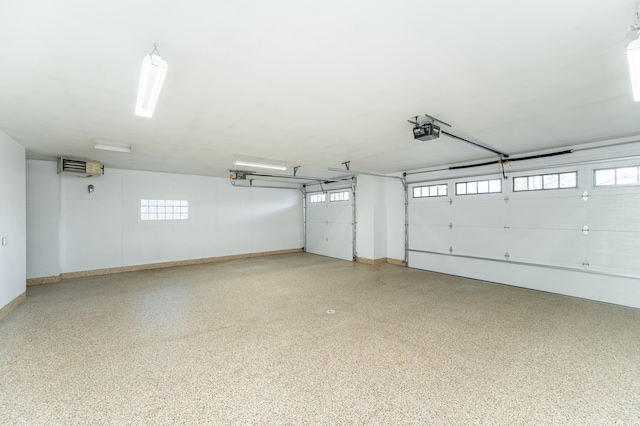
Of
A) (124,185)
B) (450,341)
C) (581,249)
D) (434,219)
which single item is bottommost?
(450,341)

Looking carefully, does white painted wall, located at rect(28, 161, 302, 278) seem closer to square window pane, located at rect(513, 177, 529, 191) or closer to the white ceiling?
the white ceiling

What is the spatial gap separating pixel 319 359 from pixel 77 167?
6030 millimetres

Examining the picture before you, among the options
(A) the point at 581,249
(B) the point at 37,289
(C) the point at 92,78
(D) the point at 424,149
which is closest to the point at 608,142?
(A) the point at 581,249

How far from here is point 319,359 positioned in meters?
2.63

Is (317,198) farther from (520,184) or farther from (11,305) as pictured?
(11,305)

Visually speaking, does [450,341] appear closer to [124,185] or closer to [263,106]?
[263,106]

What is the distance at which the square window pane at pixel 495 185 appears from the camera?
5436 millimetres

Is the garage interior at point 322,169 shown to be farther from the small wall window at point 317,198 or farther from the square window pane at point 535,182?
the small wall window at point 317,198

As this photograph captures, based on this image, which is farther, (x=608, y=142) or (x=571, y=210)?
(x=571, y=210)

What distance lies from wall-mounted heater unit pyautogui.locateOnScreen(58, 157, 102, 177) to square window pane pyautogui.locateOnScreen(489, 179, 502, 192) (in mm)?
8143

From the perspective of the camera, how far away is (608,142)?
13.8ft

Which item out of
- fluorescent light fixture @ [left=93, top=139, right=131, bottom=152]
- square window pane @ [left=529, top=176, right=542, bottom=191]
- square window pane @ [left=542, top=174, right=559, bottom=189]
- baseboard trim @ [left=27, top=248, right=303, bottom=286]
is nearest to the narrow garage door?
baseboard trim @ [left=27, top=248, right=303, bottom=286]

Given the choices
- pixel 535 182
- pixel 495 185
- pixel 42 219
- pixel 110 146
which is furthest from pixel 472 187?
pixel 42 219

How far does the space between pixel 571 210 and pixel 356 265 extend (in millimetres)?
4558
